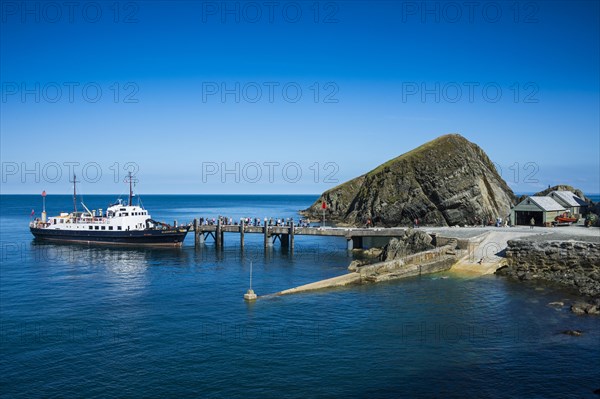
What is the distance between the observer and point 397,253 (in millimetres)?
56781

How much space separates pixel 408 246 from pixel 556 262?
16.3 m

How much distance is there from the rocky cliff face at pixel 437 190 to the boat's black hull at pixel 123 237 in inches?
1649

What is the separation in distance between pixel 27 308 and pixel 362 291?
2865 cm

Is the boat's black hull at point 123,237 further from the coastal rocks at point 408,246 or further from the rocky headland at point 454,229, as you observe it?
the coastal rocks at point 408,246

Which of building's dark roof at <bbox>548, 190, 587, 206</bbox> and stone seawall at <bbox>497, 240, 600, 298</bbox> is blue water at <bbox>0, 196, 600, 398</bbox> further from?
building's dark roof at <bbox>548, 190, 587, 206</bbox>

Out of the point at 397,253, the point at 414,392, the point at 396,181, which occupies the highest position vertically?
the point at 396,181

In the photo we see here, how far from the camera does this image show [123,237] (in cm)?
8162

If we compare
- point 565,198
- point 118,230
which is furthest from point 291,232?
point 565,198

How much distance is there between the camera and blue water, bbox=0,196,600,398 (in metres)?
24.9

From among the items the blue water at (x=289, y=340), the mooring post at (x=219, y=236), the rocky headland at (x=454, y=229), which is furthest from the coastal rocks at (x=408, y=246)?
the mooring post at (x=219, y=236)

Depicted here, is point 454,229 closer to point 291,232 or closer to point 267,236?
point 291,232

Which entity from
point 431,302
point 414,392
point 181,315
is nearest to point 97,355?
point 181,315

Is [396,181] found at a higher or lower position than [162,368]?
higher

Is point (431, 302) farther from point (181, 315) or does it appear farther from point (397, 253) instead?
point (181, 315)
